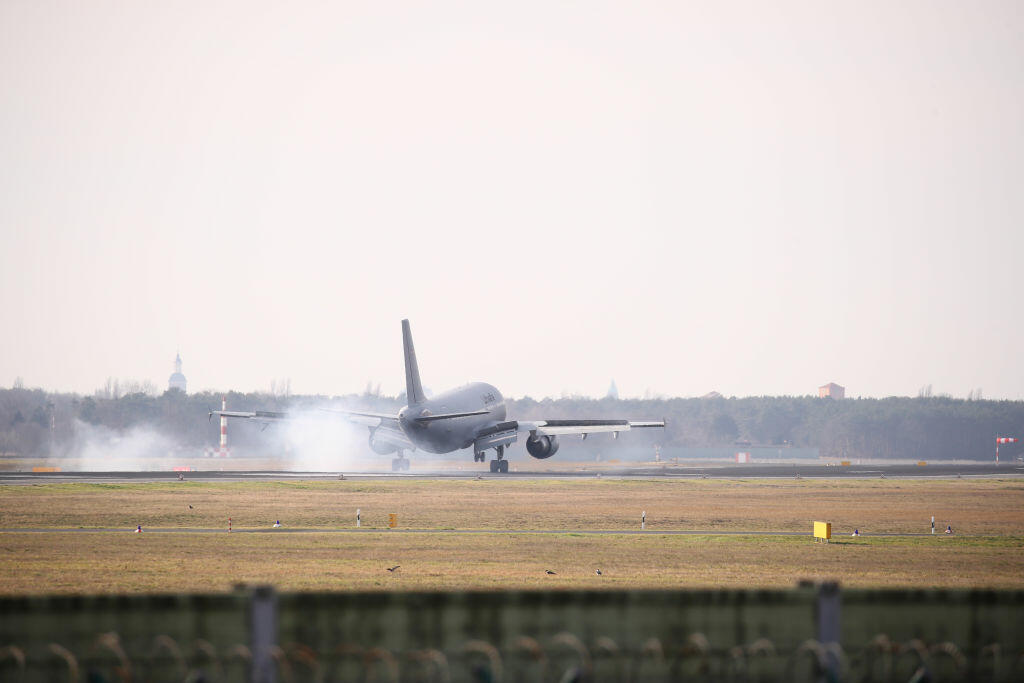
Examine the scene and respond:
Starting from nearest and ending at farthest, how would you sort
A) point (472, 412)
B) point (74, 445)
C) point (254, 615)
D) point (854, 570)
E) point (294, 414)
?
point (254, 615)
point (854, 570)
point (472, 412)
point (294, 414)
point (74, 445)

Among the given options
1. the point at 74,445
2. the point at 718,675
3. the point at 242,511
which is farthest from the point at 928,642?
the point at 74,445

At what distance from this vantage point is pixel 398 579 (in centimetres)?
3347

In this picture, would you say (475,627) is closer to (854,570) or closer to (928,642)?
(928,642)

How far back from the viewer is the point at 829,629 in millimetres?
10281

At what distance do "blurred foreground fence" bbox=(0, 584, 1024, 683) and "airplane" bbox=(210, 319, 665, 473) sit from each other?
84926mm

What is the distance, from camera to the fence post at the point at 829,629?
10.2 m

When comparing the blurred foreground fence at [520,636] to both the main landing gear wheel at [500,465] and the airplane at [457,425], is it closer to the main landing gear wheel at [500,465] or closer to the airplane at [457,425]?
the airplane at [457,425]

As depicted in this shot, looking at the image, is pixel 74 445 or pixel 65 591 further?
→ pixel 74 445

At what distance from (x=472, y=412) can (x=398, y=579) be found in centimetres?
6872

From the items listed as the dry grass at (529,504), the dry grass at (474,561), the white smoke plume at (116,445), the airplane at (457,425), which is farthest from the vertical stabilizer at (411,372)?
the white smoke plume at (116,445)

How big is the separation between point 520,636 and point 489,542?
1370 inches

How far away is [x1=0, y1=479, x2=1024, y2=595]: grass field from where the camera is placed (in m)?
33.6

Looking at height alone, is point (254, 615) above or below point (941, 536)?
above

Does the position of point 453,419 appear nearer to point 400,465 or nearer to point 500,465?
point 500,465
